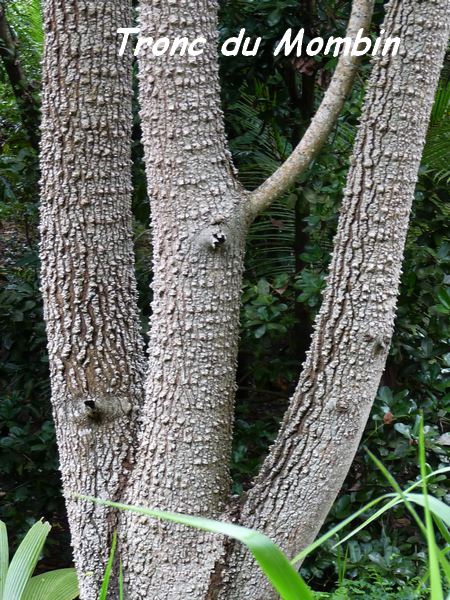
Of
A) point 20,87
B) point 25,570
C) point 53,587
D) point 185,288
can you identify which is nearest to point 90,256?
point 185,288

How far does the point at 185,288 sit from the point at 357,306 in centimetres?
46

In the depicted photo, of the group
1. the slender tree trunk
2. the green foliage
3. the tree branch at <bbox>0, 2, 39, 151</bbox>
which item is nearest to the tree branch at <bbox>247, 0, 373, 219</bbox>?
the slender tree trunk

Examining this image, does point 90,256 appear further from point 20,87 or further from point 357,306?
point 20,87

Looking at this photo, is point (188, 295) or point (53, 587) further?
point (53, 587)

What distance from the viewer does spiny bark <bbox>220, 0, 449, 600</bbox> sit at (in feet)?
6.54

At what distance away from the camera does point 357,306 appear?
6.79ft

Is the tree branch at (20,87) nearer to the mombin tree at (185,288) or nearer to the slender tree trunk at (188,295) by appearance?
the mombin tree at (185,288)

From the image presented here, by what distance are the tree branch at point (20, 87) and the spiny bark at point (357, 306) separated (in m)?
2.41

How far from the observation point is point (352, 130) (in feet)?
11.3

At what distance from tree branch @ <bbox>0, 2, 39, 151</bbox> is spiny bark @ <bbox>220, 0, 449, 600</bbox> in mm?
2410

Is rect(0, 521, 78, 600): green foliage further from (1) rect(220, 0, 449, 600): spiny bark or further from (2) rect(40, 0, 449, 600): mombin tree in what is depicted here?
(1) rect(220, 0, 449, 600): spiny bark

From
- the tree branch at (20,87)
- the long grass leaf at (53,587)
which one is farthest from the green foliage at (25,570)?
the tree branch at (20,87)

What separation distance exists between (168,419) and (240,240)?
0.53 metres

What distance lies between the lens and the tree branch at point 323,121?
2.14 metres
